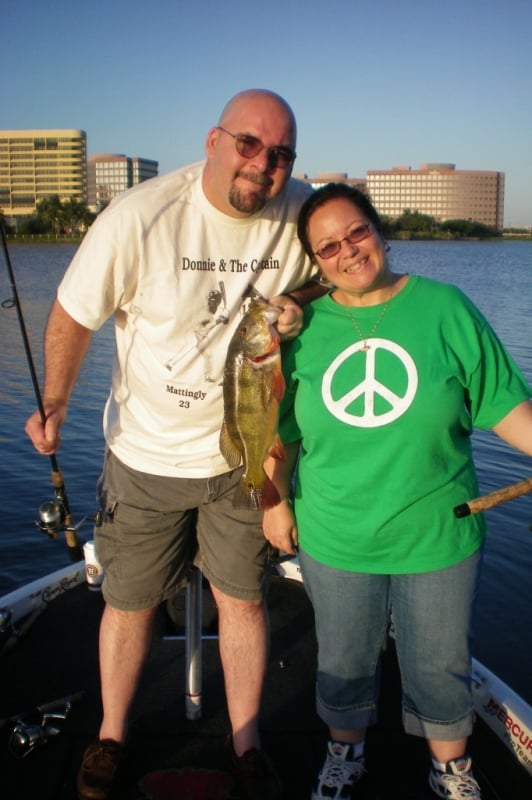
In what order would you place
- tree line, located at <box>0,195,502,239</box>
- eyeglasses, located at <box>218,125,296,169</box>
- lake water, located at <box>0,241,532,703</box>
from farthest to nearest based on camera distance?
tree line, located at <box>0,195,502,239</box>, lake water, located at <box>0,241,532,703</box>, eyeglasses, located at <box>218,125,296,169</box>

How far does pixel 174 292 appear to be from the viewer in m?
3.15

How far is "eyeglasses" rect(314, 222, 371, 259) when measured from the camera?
Answer: 9.66ft

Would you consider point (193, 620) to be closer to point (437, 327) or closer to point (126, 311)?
point (126, 311)

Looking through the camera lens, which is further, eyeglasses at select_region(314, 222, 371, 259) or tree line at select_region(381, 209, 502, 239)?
tree line at select_region(381, 209, 502, 239)

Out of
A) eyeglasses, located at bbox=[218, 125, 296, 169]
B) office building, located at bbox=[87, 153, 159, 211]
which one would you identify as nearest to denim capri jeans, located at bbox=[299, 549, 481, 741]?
eyeglasses, located at bbox=[218, 125, 296, 169]

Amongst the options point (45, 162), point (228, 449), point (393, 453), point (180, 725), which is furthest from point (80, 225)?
point (45, 162)

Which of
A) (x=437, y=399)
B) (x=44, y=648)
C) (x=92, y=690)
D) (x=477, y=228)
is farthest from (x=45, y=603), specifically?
(x=477, y=228)

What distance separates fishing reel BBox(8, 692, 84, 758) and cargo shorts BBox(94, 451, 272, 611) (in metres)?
0.81

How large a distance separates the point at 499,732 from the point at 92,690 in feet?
7.00

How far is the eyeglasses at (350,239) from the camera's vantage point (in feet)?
9.66

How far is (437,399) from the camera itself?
9.21 feet

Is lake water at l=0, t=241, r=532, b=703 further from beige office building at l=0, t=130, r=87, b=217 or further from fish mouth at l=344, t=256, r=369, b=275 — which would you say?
beige office building at l=0, t=130, r=87, b=217

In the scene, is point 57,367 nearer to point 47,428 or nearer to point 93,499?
point 47,428

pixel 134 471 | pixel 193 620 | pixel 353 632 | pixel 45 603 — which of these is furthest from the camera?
pixel 45 603
